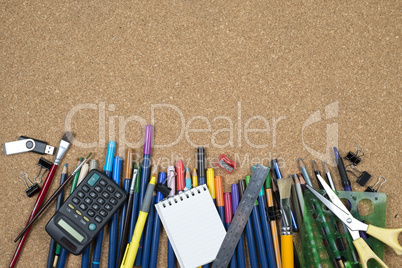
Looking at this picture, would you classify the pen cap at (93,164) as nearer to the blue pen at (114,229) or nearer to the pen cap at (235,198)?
the blue pen at (114,229)

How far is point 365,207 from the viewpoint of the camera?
0.74 meters

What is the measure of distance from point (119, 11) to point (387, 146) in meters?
0.76

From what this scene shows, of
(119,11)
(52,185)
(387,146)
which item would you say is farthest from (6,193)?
(387,146)

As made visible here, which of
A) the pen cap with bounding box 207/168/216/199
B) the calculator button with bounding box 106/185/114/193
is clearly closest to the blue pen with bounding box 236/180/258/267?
the pen cap with bounding box 207/168/216/199

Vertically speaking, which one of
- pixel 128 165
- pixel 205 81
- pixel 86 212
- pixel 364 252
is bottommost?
pixel 364 252

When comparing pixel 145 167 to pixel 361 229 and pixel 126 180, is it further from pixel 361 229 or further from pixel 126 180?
pixel 361 229

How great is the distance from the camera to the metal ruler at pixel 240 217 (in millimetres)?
695

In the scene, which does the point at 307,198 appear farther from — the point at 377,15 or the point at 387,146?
the point at 377,15

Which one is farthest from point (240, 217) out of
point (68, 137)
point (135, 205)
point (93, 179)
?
point (68, 137)

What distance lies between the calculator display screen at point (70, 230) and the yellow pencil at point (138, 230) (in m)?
0.11

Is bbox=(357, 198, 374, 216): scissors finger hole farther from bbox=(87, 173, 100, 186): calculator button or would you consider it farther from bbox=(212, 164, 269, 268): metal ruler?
bbox=(87, 173, 100, 186): calculator button

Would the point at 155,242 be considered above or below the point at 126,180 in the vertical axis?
below

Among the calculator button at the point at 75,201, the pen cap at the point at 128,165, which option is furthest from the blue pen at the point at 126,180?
the calculator button at the point at 75,201

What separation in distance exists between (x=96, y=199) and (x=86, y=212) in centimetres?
3
